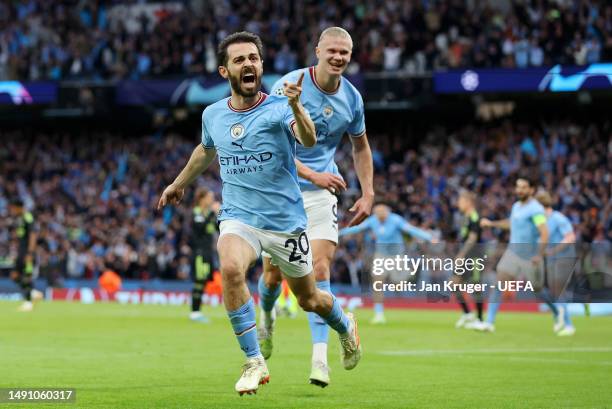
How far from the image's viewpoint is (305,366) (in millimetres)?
11969

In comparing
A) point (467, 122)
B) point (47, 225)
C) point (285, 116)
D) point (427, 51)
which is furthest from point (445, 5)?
point (285, 116)

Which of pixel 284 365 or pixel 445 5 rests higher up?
pixel 445 5

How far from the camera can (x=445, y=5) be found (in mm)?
33438

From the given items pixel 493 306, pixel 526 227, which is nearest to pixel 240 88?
pixel 526 227

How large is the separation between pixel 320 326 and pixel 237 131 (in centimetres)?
229

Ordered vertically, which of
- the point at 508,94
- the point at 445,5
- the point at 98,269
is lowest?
the point at 98,269

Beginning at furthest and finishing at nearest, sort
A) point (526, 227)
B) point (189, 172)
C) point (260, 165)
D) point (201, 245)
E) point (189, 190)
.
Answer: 1. point (189, 190)
2. point (201, 245)
3. point (526, 227)
4. point (189, 172)
5. point (260, 165)

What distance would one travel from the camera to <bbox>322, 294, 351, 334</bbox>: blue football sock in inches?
363

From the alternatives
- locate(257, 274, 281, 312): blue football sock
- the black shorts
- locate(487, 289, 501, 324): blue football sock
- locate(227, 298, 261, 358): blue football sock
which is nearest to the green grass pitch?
locate(487, 289, 501, 324): blue football sock

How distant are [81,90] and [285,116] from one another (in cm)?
2975

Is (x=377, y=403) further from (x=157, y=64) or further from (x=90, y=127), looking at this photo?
(x=90, y=127)

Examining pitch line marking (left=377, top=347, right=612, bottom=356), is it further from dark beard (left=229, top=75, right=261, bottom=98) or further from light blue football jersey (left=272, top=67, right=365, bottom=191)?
dark beard (left=229, top=75, right=261, bottom=98)
